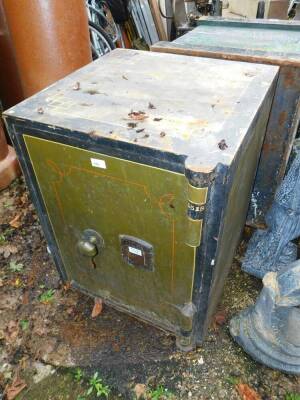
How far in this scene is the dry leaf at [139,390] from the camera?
4.56 feet

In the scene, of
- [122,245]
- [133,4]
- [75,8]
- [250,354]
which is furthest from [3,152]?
[133,4]

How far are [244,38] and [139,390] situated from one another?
188cm

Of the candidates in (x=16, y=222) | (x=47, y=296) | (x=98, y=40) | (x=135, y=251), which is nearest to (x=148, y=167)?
(x=135, y=251)

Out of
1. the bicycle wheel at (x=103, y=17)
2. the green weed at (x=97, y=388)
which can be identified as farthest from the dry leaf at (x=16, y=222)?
the bicycle wheel at (x=103, y=17)

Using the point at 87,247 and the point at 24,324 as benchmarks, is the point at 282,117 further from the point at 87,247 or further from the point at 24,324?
the point at 24,324

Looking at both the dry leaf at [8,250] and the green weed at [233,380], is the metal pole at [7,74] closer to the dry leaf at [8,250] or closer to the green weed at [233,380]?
the dry leaf at [8,250]

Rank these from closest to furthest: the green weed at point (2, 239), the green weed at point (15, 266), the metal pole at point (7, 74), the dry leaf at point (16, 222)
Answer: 1. the green weed at point (15, 266)
2. the green weed at point (2, 239)
3. the dry leaf at point (16, 222)
4. the metal pole at point (7, 74)

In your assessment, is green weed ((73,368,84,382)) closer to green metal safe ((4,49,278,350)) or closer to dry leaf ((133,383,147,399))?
dry leaf ((133,383,147,399))

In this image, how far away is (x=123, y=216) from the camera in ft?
3.66

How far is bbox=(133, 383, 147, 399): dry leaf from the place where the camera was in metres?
1.39

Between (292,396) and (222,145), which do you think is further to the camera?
(292,396)

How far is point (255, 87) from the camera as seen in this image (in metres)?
1.16

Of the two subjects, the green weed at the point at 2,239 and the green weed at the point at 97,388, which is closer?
the green weed at the point at 97,388

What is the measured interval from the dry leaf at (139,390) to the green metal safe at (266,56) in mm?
1098
